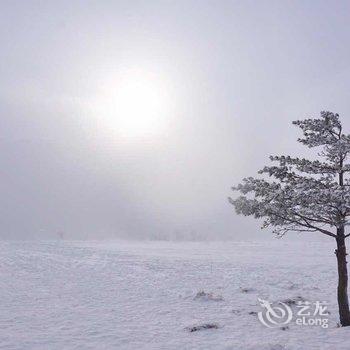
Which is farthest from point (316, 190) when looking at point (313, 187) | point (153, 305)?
point (153, 305)

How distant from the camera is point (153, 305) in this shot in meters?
26.2

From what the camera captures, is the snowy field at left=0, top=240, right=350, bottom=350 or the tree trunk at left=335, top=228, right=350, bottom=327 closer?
the snowy field at left=0, top=240, right=350, bottom=350

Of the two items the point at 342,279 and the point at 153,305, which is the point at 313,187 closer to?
the point at 342,279

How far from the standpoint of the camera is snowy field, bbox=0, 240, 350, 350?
1767 centimetres

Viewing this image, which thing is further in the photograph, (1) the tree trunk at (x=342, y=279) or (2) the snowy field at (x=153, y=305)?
(1) the tree trunk at (x=342, y=279)

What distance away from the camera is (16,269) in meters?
42.0

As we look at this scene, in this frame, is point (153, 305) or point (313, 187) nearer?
point (313, 187)

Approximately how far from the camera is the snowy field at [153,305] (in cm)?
1767

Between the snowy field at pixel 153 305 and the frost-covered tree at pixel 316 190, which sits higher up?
the frost-covered tree at pixel 316 190

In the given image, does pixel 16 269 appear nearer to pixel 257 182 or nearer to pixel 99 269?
pixel 99 269

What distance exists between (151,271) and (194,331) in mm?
23290

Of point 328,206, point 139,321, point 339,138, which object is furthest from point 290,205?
point 139,321

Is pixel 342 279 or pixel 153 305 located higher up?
pixel 342 279

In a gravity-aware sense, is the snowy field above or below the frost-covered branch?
below
